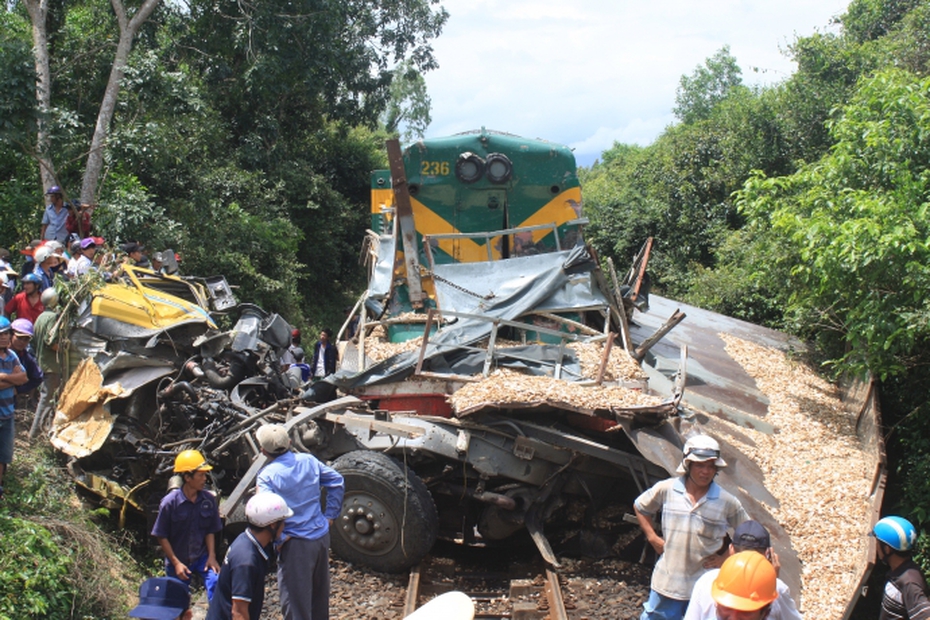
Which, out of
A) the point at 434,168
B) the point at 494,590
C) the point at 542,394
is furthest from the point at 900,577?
the point at 434,168

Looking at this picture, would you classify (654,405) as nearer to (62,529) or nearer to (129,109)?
(62,529)

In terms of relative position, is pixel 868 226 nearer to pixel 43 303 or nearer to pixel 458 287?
pixel 458 287

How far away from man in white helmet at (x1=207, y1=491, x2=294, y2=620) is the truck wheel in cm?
199

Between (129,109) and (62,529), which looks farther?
(129,109)

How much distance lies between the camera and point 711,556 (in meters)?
4.41

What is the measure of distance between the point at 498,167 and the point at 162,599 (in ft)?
21.0

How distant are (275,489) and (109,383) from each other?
334 cm

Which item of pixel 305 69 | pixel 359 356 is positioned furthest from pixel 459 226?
pixel 305 69

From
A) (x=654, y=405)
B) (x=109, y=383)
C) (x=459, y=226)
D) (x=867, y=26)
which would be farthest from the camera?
(x=867, y=26)

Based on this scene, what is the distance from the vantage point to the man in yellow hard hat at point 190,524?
17.2 feet

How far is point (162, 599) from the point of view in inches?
171

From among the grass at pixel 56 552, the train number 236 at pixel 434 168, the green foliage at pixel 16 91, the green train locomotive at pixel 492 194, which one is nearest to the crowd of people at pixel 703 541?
the grass at pixel 56 552

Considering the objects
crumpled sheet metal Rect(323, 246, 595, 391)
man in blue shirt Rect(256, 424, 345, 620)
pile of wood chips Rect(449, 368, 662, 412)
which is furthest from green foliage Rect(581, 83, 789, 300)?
man in blue shirt Rect(256, 424, 345, 620)

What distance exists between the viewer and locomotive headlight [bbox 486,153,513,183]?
9.57m
